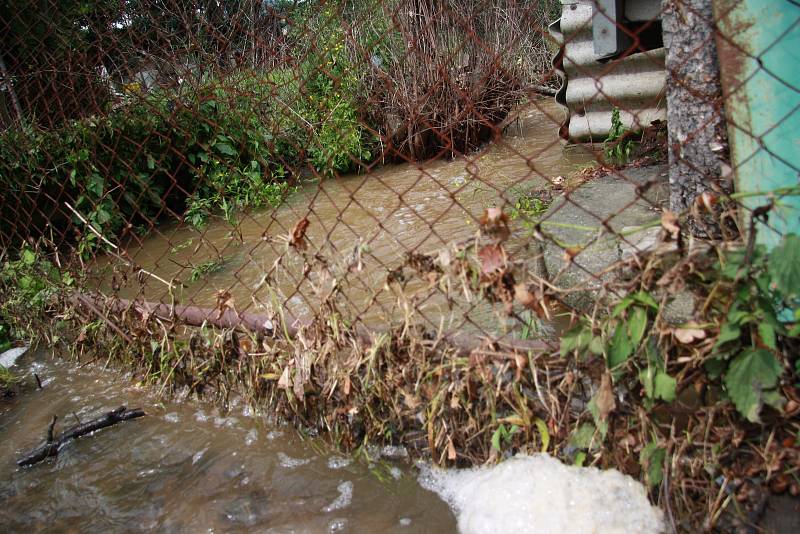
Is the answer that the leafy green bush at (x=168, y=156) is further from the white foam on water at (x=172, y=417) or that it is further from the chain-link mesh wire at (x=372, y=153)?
the white foam on water at (x=172, y=417)

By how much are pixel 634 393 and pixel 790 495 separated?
362 millimetres

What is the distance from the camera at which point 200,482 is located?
2018mm

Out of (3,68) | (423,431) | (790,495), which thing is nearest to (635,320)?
(790,495)

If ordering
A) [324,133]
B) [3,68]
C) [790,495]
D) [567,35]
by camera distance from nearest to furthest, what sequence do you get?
[790,495] < [3,68] < [567,35] < [324,133]

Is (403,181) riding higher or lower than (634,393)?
lower

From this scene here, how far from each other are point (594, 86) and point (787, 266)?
4.08 m

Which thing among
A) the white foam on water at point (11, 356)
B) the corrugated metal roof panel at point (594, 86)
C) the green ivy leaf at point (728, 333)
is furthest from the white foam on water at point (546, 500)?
the corrugated metal roof panel at point (594, 86)

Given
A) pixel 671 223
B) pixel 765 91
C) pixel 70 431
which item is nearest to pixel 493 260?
pixel 671 223

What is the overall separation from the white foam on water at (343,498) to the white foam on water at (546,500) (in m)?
0.26

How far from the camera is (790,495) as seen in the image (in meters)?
1.38

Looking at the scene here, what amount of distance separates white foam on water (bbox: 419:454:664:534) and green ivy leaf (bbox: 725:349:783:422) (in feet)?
1.19

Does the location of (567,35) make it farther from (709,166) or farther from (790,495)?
(790,495)

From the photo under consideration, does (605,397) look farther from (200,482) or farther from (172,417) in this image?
(172,417)

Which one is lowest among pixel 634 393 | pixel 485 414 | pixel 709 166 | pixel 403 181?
pixel 403 181
